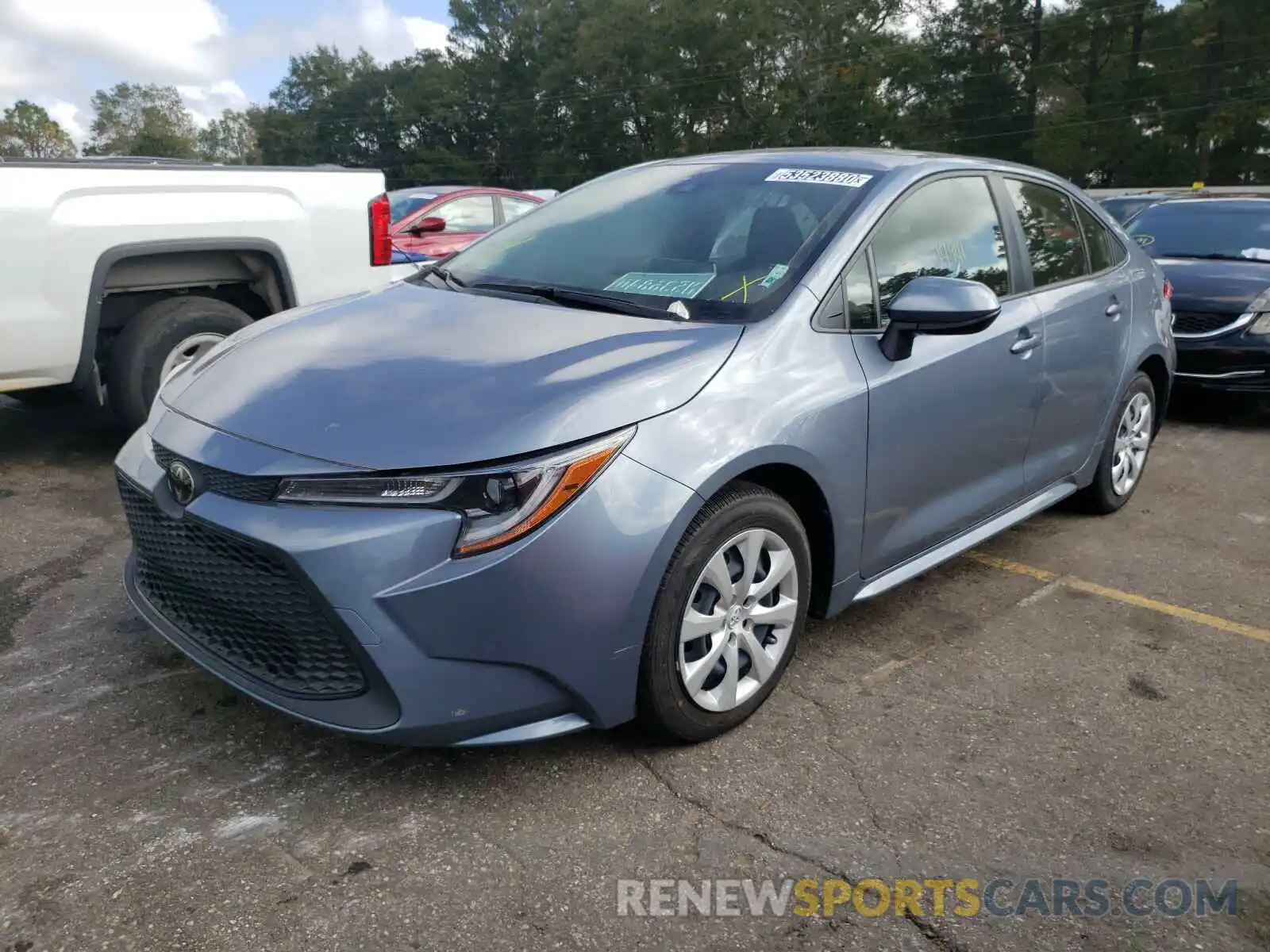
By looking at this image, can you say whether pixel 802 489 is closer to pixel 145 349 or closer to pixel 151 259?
pixel 145 349

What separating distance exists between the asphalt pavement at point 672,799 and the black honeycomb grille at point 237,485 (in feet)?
2.43

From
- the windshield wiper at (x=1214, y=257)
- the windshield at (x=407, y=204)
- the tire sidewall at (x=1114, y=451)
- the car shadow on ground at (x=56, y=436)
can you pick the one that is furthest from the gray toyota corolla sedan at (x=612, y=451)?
the windshield at (x=407, y=204)

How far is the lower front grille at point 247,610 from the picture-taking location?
2373mm

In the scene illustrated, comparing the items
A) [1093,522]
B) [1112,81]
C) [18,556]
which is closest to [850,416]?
[1093,522]

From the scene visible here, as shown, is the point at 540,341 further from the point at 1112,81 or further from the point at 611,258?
the point at 1112,81

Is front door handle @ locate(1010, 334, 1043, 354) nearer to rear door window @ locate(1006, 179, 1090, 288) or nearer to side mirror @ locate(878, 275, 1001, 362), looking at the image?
rear door window @ locate(1006, 179, 1090, 288)

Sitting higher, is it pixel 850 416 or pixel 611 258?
pixel 611 258

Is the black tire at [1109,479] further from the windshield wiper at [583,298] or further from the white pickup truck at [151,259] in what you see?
the white pickup truck at [151,259]

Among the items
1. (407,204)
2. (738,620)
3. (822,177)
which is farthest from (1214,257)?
(407,204)

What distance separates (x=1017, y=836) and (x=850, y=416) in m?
1.19

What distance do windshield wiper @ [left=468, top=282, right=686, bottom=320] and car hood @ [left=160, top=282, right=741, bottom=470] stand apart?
44 mm

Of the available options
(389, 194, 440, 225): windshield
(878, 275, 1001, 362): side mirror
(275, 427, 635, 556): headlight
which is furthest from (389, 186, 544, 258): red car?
(275, 427, 635, 556): headlight

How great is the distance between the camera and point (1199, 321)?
6879 millimetres

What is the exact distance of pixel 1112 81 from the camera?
45562mm
